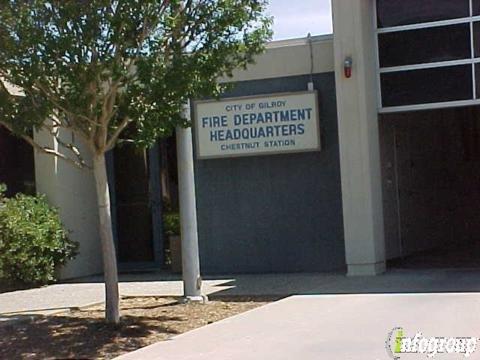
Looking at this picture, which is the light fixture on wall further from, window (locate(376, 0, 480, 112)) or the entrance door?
the entrance door

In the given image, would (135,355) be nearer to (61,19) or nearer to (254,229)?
(61,19)

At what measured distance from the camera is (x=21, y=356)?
383 inches

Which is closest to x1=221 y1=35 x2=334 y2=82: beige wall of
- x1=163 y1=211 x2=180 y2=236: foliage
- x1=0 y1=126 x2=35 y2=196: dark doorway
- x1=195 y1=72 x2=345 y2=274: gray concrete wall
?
x1=195 y1=72 x2=345 y2=274: gray concrete wall

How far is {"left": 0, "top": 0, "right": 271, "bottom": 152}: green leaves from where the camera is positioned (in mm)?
9867

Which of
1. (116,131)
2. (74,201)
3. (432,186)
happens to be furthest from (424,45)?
(74,201)

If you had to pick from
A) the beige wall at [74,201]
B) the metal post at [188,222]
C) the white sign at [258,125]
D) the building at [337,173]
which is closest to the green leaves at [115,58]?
the metal post at [188,222]

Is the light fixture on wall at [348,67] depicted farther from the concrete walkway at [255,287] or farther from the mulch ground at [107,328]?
the mulch ground at [107,328]

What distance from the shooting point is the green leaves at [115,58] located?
9867mm

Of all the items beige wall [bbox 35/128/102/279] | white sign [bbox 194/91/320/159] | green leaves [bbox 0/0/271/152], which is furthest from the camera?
beige wall [bbox 35/128/102/279]

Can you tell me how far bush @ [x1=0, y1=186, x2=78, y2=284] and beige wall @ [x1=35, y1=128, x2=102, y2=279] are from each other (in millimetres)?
441

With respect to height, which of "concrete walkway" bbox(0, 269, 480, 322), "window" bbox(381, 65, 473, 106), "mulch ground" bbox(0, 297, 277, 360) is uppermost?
"window" bbox(381, 65, 473, 106)

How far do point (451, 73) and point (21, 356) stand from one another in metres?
8.42

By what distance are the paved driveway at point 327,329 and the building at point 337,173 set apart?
305 cm

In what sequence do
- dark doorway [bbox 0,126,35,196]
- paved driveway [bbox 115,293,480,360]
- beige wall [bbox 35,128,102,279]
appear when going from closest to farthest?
paved driveway [bbox 115,293,480,360] < beige wall [bbox 35,128,102,279] < dark doorway [bbox 0,126,35,196]
